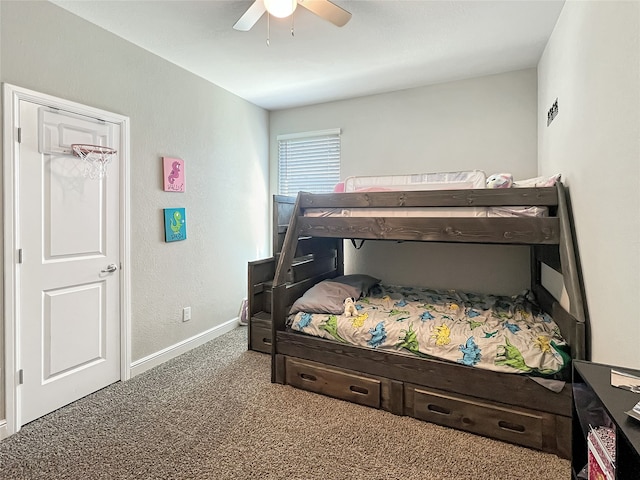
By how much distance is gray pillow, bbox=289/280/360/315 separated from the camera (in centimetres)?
259

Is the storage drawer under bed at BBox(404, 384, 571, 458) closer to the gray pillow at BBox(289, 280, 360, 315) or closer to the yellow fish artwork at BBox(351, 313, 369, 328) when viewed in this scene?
the yellow fish artwork at BBox(351, 313, 369, 328)

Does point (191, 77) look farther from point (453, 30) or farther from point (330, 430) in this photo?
point (330, 430)

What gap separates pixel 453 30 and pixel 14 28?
284cm

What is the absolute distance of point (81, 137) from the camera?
2.32m

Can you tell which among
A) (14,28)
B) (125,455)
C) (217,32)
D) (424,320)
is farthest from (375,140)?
(125,455)

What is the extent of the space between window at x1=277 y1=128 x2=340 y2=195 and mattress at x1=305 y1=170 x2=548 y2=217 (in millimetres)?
854

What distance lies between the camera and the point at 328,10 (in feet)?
6.25

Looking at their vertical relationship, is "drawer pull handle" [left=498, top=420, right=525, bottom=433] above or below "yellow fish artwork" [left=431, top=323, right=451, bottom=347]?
below

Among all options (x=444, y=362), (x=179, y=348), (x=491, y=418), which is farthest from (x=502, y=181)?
(x=179, y=348)

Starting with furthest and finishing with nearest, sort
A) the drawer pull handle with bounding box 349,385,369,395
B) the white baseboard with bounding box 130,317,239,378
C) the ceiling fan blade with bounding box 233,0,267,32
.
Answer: the white baseboard with bounding box 130,317,239,378 → the drawer pull handle with bounding box 349,385,369,395 → the ceiling fan blade with bounding box 233,0,267,32

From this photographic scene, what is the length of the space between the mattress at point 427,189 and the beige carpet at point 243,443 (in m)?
1.35

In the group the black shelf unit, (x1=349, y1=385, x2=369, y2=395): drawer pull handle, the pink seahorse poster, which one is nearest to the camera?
the black shelf unit

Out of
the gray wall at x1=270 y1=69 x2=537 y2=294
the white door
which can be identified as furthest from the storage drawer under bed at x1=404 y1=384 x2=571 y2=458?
the white door

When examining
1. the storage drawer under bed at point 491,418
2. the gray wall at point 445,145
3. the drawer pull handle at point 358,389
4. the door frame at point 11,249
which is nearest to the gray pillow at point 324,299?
the drawer pull handle at point 358,389
